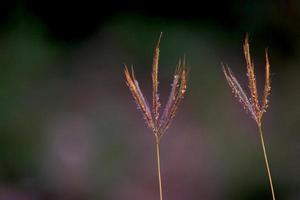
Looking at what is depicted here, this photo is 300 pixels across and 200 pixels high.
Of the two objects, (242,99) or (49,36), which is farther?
(49,36)

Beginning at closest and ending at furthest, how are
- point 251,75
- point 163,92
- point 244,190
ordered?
1. point 251,75
2. point 244,190
3. point 163,92

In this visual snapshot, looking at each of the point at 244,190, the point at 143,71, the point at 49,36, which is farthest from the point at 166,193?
the point at 49,36

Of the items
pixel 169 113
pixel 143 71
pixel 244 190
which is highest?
pixel 143 71

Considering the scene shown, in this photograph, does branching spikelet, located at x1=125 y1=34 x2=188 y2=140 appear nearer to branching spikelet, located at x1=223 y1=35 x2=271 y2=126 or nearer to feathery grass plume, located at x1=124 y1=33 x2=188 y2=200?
feathery grass plume, located at x1=124 y1=33 x2=188 y2=200

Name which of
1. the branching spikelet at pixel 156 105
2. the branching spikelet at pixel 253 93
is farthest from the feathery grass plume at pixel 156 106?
the branching spikelet at pixel 253 93

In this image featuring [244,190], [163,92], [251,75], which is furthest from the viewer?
[163,92]

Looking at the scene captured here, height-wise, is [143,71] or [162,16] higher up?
[162,16]

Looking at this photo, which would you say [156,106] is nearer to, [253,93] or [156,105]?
[156,105]

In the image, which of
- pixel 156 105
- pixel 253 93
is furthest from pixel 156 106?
pixel 253 93

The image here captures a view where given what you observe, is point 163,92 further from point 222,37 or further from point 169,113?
point 169,113

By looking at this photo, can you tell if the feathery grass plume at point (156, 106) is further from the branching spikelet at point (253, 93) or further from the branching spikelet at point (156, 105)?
the branching spikelet at point (253, 93)

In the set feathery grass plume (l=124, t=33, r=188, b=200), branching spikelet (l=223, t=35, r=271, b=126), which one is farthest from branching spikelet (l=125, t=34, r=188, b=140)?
branching spikelet (l=223, t=35, r=271, b=126)
